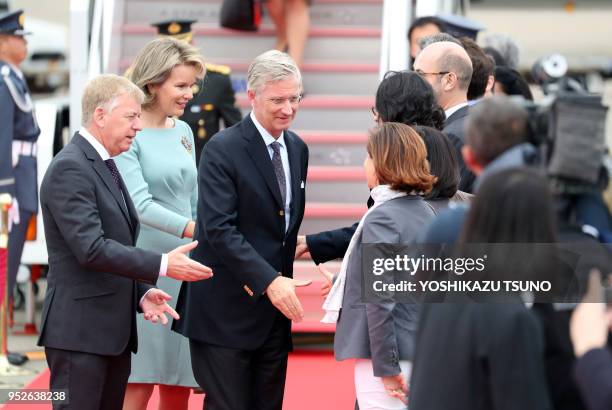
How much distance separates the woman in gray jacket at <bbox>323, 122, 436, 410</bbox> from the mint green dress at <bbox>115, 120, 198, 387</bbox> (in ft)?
3.72

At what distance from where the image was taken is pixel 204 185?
168 inches

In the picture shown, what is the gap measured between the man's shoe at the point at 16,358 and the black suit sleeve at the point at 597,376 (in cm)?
543

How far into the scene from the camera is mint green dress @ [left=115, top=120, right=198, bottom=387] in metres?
4.66

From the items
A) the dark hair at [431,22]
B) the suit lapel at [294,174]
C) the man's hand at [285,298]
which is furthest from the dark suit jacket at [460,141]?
the dark hair at [431,22]

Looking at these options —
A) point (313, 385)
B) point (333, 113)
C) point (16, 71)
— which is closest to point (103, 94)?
point (313, 385)

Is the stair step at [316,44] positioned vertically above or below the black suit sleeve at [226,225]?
above

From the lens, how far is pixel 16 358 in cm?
712

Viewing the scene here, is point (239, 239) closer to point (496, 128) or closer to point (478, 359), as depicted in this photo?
point (478, 359)

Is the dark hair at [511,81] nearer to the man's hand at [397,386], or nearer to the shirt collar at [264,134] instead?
the shirt collar at [264,134]

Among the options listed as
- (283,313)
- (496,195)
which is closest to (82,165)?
(283,313)

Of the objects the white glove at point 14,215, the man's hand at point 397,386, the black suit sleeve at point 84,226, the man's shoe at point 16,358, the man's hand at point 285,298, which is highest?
the black suit sleeve at point 84,226

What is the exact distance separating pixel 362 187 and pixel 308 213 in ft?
1.71

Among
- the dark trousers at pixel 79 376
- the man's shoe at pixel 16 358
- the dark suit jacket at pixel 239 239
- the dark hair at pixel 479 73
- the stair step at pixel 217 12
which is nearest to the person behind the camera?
the dark trousers at pixel 79 376

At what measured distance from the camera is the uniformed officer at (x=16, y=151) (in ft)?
24.2
